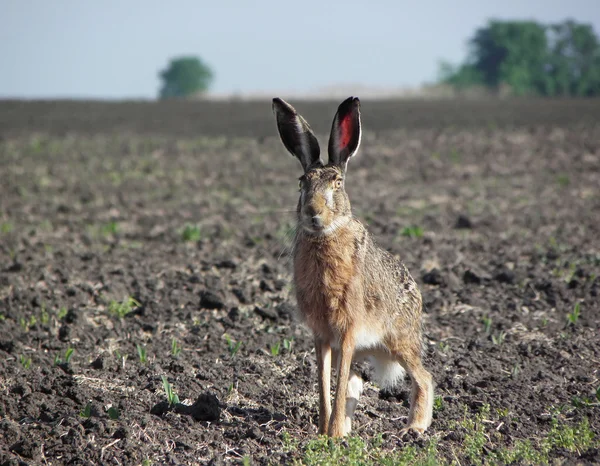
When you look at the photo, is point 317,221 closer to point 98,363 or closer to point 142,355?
point 142,355

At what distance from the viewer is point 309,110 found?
31047 mm

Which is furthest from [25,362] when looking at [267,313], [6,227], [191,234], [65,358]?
[6,227]

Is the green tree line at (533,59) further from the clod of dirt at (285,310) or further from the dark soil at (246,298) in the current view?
the clod of dirt at (285,310)

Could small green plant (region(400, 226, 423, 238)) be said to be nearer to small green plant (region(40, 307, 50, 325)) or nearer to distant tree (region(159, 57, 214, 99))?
small green plant (region(40, 307, 50, 325))

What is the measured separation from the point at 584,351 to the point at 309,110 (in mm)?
24504

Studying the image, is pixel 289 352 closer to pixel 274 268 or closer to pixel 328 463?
pixel 328 463

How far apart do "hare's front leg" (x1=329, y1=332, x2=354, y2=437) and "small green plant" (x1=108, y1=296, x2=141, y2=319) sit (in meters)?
3.48

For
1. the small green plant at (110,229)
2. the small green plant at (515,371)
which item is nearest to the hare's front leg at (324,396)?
the small green plant at (515,371)

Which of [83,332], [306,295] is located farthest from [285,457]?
[83,332]

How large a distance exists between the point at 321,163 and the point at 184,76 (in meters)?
96.3

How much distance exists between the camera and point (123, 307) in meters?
8.56

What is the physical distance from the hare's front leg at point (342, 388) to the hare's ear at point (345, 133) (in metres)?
1.11

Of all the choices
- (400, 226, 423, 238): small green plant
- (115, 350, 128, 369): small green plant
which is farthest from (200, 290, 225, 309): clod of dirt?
(400, 226, 423, 238): small green plant

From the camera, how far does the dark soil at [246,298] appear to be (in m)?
5.71
